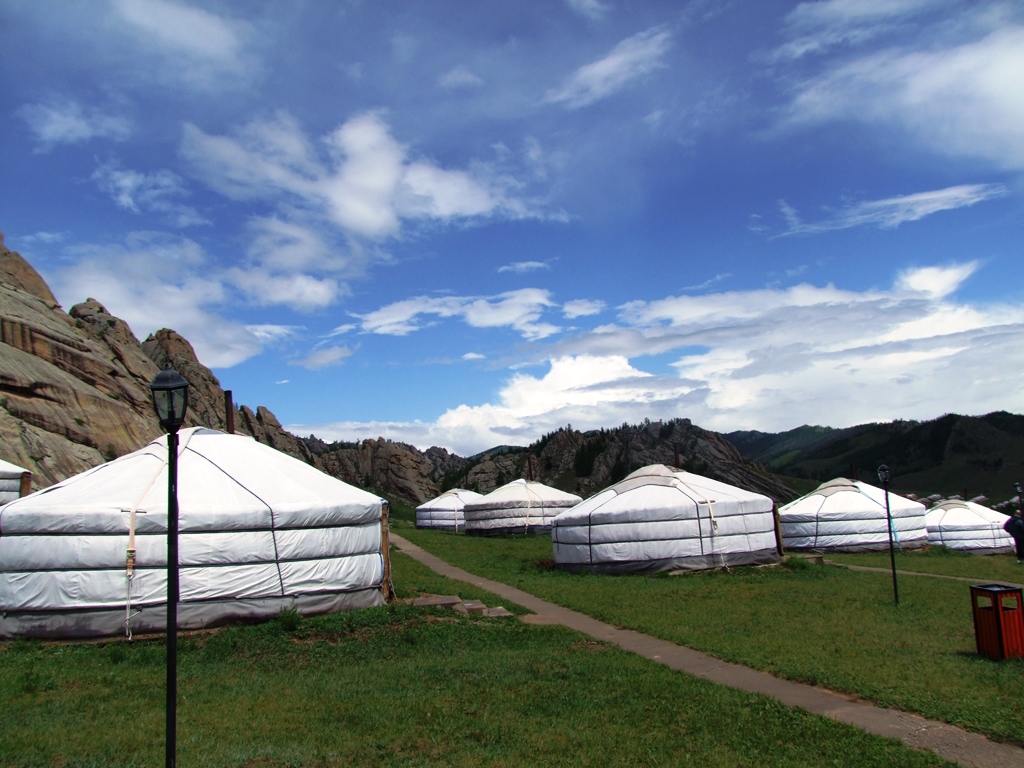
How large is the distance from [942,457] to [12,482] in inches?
3534

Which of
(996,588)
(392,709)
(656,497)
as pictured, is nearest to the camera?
(392,709)

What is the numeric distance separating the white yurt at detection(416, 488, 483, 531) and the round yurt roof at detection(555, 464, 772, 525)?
763 inches

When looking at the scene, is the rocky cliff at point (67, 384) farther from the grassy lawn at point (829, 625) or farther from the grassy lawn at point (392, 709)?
the grassy lawn at point (829, 625)

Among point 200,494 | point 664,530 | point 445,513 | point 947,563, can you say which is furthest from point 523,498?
point 200,494

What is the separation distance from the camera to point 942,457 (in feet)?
270

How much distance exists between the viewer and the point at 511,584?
48.9 ft

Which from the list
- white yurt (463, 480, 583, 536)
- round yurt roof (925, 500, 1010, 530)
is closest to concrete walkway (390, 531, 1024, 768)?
white yurt (463, 480, 583, 536)

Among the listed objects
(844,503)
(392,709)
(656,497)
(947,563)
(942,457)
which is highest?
(942,457)

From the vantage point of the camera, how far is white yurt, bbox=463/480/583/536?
31.2m

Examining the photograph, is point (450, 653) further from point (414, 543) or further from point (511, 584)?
point (414, 543)

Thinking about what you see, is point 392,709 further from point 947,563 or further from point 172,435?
point 947,563

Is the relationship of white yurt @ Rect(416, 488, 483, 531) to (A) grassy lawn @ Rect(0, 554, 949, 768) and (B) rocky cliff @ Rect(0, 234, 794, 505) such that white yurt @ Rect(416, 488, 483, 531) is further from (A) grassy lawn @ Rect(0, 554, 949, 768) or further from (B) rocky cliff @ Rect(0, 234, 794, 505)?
(A) grassy lawn @ Rect(0, 554, 949, 768)

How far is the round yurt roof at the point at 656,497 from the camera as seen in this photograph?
53.5 feet

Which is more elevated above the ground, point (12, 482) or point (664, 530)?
point (12, 482)
